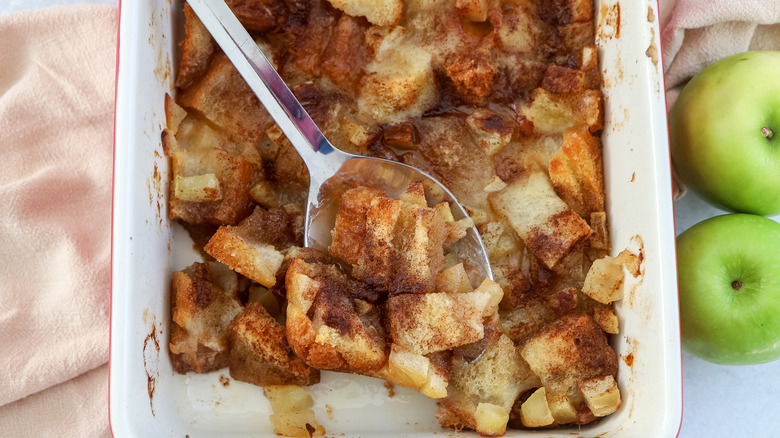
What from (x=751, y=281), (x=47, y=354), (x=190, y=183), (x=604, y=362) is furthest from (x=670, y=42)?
(x=47, y=354)

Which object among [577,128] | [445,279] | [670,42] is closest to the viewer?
[445,279]

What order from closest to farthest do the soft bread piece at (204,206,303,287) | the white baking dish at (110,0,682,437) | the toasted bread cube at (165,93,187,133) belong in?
1. the white baking dish at (110,0,682,437)
2. the soft bread piece at (204,206,303,287)
3. the toasted bread cube at (165,93,187,133)

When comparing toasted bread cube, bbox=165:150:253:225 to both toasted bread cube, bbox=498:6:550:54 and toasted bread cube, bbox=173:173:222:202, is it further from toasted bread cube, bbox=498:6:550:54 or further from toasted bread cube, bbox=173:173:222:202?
toasted bread cube, bbox=498:6:550:54

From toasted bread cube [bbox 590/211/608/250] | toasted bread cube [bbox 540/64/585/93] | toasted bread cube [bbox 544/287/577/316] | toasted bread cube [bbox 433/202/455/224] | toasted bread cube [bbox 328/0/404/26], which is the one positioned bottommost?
toasted bread cube [bbox 544/287/577/316]

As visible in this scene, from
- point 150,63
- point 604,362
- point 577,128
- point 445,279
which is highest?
point 150,63

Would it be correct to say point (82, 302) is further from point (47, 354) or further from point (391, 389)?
point (391, 389)

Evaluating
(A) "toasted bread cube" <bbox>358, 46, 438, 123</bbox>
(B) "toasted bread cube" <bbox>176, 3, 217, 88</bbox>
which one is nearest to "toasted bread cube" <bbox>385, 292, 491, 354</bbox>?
(A) "toasted bread cube" <bbox>358, 46, 438, 123</bbox>
